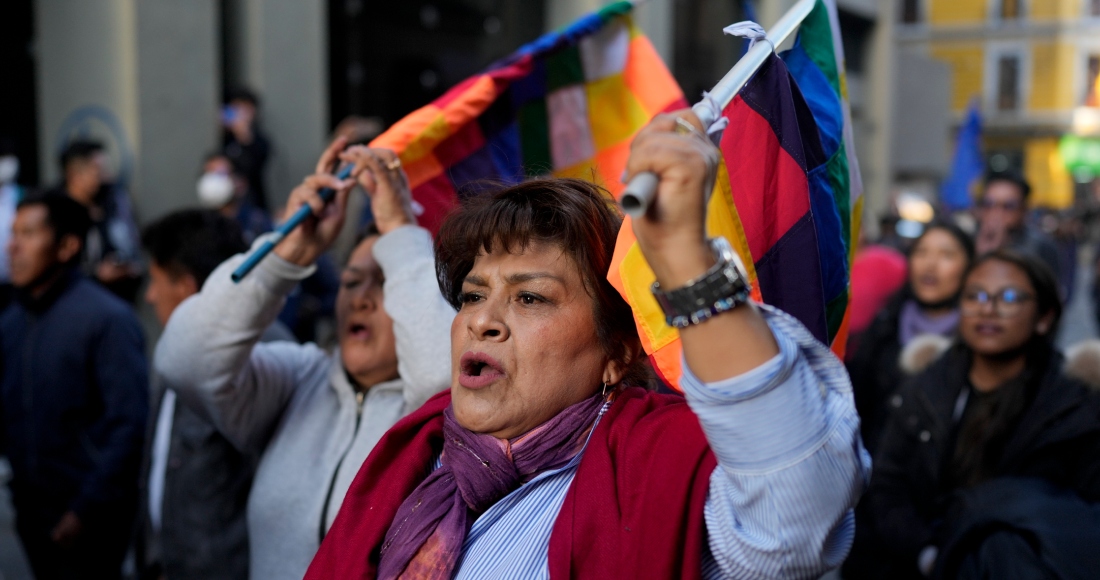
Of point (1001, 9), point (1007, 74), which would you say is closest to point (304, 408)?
point (1001, 9)

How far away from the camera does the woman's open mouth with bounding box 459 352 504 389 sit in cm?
187

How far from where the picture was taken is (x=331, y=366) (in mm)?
2895

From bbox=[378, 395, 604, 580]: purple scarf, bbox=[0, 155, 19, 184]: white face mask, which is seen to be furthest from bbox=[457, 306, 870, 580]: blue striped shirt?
bbox=[0, 155, 19, 184]: white face mask

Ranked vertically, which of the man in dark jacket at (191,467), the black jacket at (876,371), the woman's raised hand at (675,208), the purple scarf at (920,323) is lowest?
the black jacket at (876,371)

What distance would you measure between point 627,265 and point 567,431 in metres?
0.31

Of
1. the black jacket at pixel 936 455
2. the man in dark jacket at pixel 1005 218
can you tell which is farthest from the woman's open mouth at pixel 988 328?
the man in dark jacket at pixel 1005 218

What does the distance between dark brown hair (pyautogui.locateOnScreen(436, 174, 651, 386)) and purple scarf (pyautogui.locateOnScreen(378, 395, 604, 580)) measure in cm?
15

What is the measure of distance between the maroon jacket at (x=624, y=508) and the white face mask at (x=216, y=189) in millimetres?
5198

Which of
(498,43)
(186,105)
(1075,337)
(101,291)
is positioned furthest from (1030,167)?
(101,291)

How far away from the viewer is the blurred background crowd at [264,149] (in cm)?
396

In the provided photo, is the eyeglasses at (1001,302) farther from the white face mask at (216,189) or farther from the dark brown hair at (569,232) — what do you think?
the white face mask at (216,189)

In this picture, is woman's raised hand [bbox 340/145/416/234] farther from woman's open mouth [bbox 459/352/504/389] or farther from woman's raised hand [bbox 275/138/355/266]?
woman's open mouth [bbox 459/352/504/389]

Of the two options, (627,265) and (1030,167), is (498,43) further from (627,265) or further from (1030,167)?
(1030,167)

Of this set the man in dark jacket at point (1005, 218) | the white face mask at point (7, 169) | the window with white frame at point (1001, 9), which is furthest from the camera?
the window with white frame at point (1001, 9)
